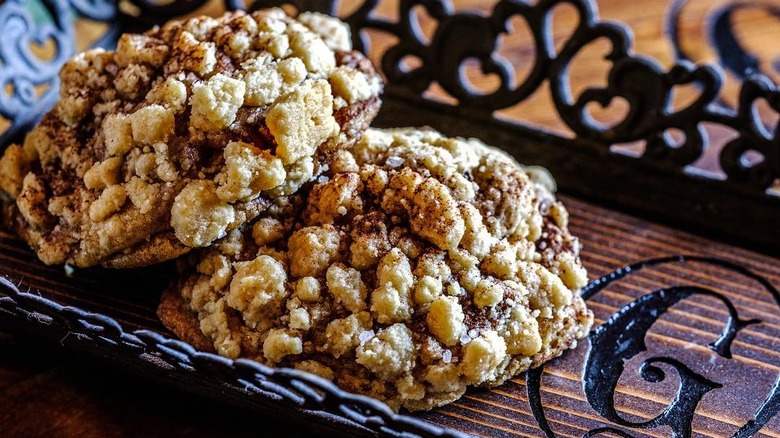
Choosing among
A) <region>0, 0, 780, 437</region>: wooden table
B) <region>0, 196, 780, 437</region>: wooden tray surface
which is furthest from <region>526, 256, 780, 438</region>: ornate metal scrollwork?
Answer: <region>0, 0, 780, 437</region>: wooden table

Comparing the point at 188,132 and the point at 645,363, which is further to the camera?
the point at 645,363

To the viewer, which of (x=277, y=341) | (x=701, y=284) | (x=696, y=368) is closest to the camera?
(x=277, y=341)

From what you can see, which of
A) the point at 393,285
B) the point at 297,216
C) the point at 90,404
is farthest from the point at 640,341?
the point at 90,404

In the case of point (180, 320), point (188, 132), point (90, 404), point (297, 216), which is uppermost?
point (188, 132)

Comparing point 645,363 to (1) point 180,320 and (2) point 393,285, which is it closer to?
(2) point 393,285

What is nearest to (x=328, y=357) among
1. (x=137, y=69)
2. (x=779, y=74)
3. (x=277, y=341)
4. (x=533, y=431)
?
(x=277, y=341)

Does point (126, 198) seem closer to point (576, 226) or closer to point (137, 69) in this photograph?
point (137, 69)

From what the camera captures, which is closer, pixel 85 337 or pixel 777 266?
pixel 85 337
